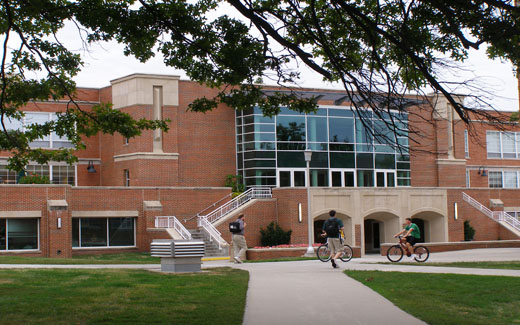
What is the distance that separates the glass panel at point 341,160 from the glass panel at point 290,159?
2306 millimetres

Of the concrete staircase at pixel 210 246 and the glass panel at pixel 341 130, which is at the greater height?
the glass panel at pixel 341 130

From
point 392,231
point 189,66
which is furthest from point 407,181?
point 189,66

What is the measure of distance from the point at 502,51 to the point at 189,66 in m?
5.80

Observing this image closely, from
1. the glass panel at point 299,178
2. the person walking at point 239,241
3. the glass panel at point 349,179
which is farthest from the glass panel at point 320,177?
the person walking at point 239,241

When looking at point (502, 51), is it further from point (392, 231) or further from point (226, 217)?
point (392, 231)

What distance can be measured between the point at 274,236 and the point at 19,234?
46.9ft

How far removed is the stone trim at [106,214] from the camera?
39.2m

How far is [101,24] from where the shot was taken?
1256 centimetres

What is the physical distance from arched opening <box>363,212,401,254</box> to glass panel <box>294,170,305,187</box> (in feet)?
16.2

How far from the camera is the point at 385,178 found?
165 feet

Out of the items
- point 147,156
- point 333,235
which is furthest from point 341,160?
point 333,235

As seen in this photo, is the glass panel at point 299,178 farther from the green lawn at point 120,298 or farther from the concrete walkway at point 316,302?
the green lawn at point 120,298

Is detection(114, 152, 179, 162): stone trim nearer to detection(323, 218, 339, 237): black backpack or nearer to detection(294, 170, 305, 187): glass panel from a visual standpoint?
detection(294, 170, 305, 187): glass panel

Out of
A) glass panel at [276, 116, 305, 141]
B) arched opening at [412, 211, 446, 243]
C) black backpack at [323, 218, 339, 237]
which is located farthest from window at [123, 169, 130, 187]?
black backpack at [323, 218, 339, 237]
